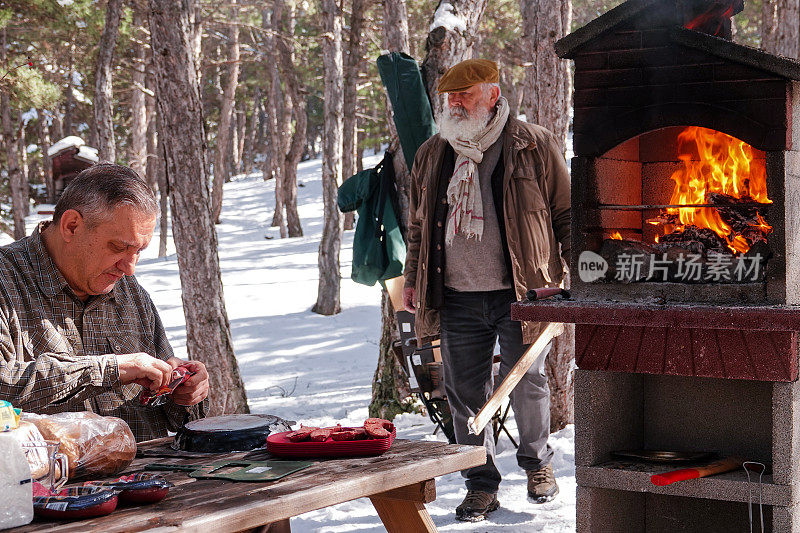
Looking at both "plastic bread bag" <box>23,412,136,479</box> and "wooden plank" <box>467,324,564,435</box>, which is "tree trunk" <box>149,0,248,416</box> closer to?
"wooden plank" <box>467,324,564,435</box>

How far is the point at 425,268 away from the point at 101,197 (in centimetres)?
215

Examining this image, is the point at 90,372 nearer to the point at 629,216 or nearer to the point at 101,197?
the point at 101,197

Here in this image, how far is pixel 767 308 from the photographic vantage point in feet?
10.3

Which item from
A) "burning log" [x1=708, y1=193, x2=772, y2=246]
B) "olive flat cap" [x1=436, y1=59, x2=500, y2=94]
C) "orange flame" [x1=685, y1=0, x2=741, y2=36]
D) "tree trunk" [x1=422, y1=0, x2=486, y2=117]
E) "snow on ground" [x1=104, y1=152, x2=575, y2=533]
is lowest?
"snow on ground" [x1=104, y1=152, x2=575, y2=533]

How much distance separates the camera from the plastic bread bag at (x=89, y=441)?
2.17 m

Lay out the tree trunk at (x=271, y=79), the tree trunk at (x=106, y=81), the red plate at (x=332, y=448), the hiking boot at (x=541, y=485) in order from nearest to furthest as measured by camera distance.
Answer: the red plate at (x=332, y=448), the hiking boot at (x=541, y=485), the tree trunk at (x=106, y=81), the tree trunk at (x=271, y=79)

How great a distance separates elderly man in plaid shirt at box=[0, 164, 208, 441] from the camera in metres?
2.50

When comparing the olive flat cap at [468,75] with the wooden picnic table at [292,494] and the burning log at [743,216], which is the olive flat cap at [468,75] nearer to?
the burning log at [743,216]

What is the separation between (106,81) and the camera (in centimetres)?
1502

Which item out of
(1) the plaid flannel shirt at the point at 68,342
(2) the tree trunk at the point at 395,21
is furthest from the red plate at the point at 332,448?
(2) the tree trunk at the point at 395,21

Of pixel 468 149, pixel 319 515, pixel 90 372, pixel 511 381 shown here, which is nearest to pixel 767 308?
pixel 511 381

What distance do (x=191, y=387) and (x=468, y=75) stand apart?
241cm

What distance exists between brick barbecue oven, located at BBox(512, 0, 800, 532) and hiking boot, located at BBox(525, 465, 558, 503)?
2.75 ft

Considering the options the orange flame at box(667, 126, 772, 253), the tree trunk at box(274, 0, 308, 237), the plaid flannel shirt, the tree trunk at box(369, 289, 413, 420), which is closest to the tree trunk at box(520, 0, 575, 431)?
the tree trunk at box(369, 289, 413, 420)
